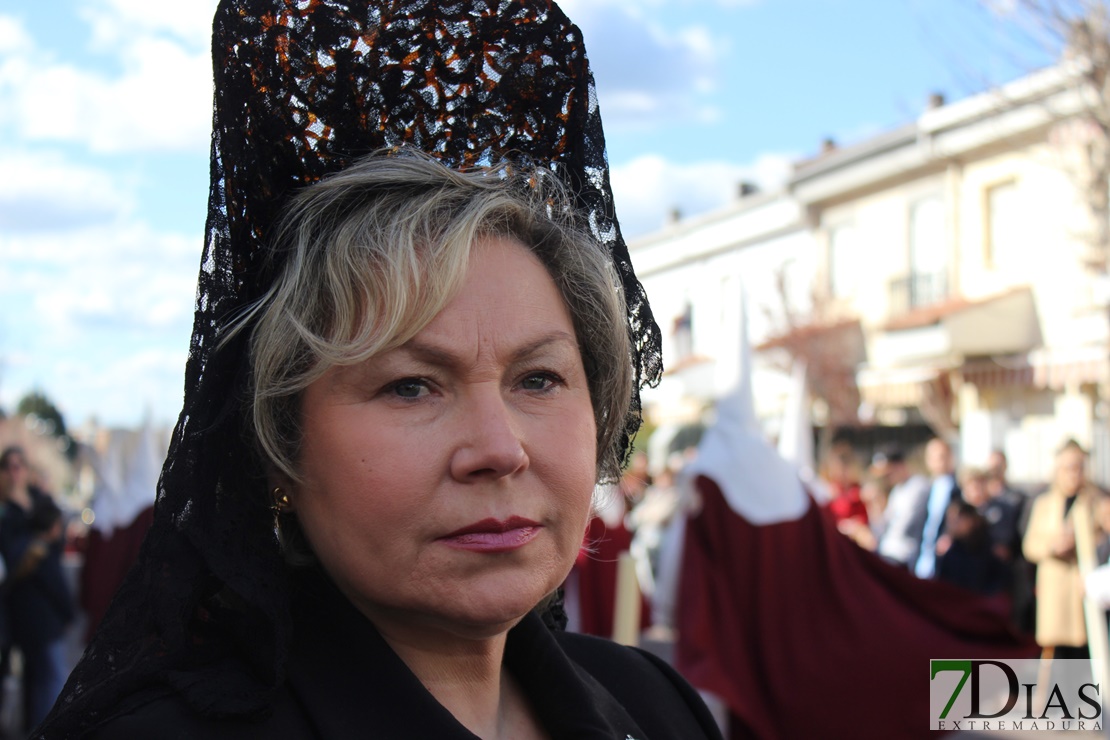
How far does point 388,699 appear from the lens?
142 centimetres

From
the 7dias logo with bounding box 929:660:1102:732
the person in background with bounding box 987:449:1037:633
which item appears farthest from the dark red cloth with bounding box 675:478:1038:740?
the person in background with bounding box 987:449:1037:633

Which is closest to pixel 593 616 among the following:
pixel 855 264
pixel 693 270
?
pixel 855 264

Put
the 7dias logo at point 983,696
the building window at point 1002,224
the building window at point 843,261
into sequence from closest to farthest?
the 7dias logo at point 983,696
the building window at point 1002,224
the building window at point 843,261

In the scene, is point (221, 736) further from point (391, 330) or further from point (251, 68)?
point (251, 68)

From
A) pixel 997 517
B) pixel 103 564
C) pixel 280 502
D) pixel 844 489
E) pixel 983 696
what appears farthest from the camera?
pixel 844 489

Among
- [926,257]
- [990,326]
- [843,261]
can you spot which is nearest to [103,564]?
[990,326]

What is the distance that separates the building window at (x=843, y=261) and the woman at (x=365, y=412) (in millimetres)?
23558

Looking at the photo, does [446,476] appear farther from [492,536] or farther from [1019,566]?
[1019,566]

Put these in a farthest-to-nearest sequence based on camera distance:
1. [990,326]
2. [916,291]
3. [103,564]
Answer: [916,291] < [990,326] < [103,564]

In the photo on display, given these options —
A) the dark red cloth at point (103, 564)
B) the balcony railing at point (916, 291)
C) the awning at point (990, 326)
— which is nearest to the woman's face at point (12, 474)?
the dark red cloth at point (103, 564)

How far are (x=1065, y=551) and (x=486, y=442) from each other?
738 centimetres

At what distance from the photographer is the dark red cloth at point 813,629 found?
5141mm

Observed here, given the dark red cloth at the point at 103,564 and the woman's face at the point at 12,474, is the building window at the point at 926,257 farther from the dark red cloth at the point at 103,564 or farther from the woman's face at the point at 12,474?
the woman's face at the point at 12,474

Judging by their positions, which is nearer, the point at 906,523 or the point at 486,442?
the point at 486,442
